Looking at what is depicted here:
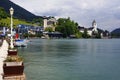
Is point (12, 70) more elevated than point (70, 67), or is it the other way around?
point (12, 70)

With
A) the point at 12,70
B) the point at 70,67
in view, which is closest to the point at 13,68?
the point at 12,70

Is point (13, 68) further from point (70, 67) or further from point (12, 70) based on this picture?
point (70, 67)

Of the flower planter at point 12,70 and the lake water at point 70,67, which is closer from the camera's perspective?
the flower planter at point 12,70

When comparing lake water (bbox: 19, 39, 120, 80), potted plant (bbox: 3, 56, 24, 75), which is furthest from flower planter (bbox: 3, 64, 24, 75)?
lake water (bbox: 19, 39, 120, 80)

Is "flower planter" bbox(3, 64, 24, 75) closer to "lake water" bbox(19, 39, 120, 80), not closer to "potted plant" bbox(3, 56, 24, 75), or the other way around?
"potted plant" bbox(3, 56, 24, 75)

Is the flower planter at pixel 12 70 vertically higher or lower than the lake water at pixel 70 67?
higher

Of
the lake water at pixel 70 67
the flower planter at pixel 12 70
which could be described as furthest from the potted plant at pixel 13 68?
the lake water at pixel 70 67

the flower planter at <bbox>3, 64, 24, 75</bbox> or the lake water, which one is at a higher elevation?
the flower planter at <bbox>3, 64, 24, 75</bbox>

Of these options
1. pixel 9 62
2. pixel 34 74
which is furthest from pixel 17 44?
pixel 9 62

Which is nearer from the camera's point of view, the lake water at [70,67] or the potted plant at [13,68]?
the potted plant at [13,68]

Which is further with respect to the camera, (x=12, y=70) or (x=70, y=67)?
(x=70, y=67)

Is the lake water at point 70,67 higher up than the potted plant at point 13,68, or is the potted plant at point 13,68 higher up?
the potted plant at point 13,68

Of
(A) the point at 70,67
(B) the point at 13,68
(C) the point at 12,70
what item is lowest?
(A) the point at 70,67

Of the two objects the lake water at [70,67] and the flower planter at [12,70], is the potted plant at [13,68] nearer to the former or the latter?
the flower planter at [12,70]
